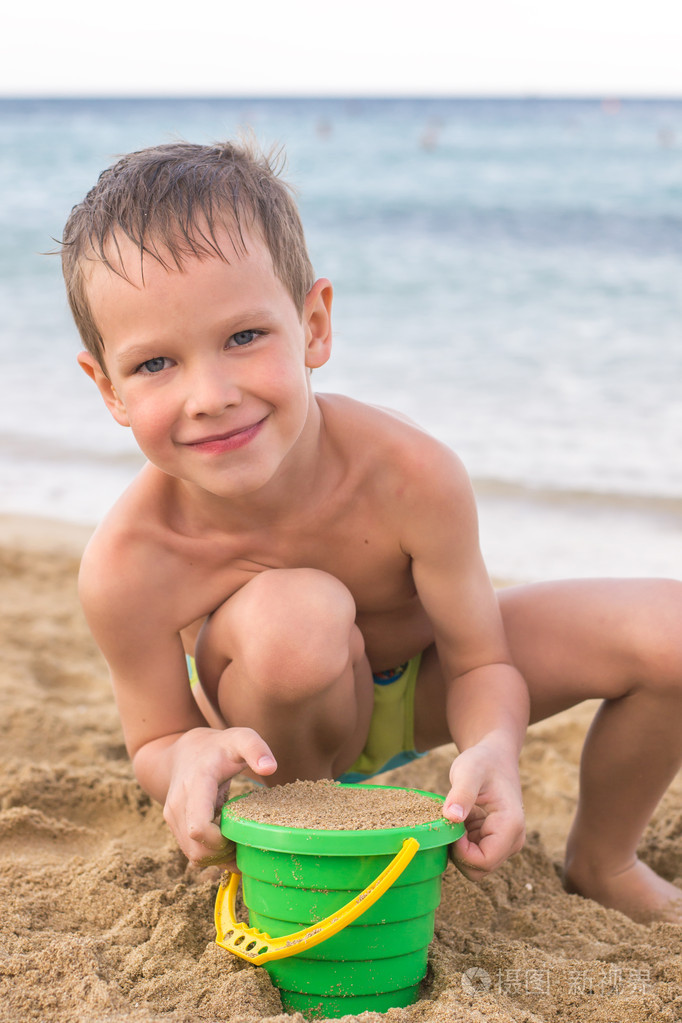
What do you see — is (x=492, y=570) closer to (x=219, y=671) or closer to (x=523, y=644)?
(x=523, y=644)

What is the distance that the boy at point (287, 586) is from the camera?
142 cm

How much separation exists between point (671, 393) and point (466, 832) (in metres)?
4.34

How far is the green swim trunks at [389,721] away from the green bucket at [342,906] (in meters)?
0.56

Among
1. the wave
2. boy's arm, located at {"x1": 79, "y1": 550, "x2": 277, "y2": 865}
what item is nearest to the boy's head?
boy's arm, located at {"x1": 79, "y1": 550, "x2": 277, "y2": 865}

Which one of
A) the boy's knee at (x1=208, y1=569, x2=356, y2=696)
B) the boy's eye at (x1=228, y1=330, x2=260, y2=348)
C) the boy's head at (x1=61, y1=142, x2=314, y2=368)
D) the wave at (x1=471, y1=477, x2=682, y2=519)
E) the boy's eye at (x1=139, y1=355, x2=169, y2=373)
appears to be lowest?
the wave at (x1=471, y1=477, x2=682, y2=519)

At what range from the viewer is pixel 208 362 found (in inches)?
55.7

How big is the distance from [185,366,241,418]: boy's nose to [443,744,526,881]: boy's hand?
583mm

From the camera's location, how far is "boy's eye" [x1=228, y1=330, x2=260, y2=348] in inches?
57.0

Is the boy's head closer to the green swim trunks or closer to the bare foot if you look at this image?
the green swim trunks

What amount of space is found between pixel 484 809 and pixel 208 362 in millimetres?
723

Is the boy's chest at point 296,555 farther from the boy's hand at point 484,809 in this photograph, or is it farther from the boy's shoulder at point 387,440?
the boy's hand at point 484,809

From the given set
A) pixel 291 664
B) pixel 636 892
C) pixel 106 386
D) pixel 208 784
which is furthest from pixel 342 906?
pixel 106 386

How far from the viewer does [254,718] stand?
1.56 metres

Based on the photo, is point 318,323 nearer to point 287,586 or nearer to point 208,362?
point 208,362
